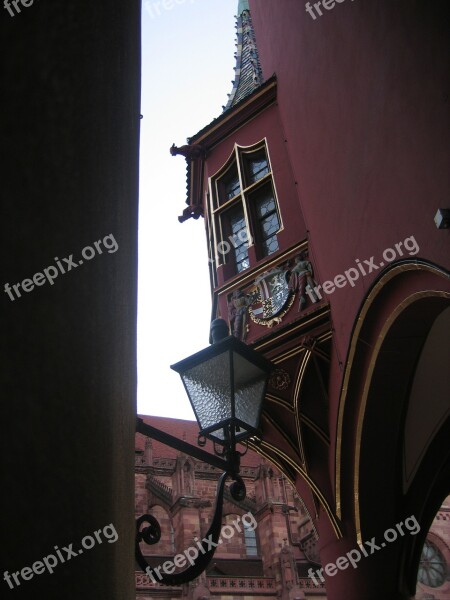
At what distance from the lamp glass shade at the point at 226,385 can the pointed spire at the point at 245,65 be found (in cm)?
653

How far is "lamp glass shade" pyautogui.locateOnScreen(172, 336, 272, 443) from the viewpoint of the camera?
3.48 metres

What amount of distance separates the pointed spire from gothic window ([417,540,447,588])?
19089 mm

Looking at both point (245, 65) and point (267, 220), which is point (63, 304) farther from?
point (245, 65)

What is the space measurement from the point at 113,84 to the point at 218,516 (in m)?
2.49

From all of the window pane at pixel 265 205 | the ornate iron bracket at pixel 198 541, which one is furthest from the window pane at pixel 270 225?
the ornate iron bracket at pixel 198 541

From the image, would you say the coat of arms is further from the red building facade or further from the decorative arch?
the decorative arch

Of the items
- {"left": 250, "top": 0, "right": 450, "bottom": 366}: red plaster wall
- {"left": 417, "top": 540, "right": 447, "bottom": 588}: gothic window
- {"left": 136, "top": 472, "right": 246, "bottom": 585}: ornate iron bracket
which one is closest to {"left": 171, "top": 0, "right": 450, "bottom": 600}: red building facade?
{"left": 250, "top": 0, "right": 450, "bottom": 366}: red plaster wall

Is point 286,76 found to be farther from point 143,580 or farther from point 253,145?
point 143,580

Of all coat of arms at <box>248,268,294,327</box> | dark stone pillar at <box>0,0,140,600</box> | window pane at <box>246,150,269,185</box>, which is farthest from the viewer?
window pane at <box>246,150,269,185</box>

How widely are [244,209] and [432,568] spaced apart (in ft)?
66.8

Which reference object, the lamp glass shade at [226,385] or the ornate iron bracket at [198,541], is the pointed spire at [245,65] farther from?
the ornate iron bracket at [198,541]

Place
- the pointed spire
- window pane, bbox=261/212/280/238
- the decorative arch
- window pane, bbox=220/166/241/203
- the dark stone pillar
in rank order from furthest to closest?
the pointed spire
window pane, bbox=220/166/241/203
window pane, bbox=261/212/280/238
the decorative arch
the dark stone pillar

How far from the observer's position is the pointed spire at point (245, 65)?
1039 centimetres

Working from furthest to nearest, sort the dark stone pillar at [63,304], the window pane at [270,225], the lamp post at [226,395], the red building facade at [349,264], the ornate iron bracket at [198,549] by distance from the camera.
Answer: the window pane at [270,225], the red building facade at [349,264], the lamp post at [226,395], the ornate iron bracket at [198,549], the dark stone pillar at [63,304]
